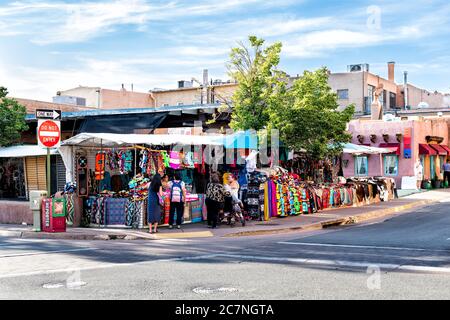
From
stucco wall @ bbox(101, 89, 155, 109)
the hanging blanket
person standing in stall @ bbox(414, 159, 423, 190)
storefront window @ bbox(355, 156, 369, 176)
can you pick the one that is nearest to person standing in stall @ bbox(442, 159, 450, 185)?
person standing in stall @ bbox(414, 159, 423, 190)

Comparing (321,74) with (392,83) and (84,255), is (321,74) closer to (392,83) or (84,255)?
(84,255)

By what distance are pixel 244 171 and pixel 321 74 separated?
6679 mm

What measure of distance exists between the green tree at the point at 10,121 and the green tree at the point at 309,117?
12.2 metres

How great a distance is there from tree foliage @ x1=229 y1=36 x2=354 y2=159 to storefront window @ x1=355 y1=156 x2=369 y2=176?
1605 cm

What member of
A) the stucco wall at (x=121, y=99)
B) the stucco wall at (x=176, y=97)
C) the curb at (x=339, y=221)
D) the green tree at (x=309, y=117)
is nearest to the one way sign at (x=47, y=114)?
the curb at (x=339, y=221)

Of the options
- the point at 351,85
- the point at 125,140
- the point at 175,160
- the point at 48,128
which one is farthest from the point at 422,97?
the point at 48,128

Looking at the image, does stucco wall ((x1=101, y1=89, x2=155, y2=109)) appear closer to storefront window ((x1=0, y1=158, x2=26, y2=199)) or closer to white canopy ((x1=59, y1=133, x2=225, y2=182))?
storefront window ((x1=0, y1=158, x2=26, y2=199))

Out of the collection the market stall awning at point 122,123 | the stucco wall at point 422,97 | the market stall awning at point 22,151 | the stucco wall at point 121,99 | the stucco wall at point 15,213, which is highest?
the stucco wall at point 422,97

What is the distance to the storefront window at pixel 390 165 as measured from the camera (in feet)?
127

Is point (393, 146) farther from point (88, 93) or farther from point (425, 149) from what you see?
point (88, 93)

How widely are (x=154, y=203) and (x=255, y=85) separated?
8.57m

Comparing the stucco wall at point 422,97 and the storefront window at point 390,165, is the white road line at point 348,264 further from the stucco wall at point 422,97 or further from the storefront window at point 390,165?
the stucco wall at point 422,97

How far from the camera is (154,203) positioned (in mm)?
16469
